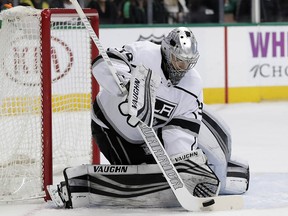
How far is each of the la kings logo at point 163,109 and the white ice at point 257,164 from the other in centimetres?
42

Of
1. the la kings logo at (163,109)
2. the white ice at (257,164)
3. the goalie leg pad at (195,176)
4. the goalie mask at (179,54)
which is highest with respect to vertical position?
the goalie mask at (179,54)

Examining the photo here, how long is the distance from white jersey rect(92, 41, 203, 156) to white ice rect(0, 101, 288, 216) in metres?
0.34

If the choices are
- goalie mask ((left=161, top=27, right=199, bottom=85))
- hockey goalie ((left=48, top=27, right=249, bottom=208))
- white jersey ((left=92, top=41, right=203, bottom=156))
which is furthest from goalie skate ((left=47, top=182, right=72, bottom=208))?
goalie mask ((left=161, top=27, right=199, bottom=85))

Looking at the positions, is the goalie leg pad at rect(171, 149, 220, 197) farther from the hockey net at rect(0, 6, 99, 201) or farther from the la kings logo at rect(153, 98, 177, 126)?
the hockey net at rect(0, 6, 99, 201)

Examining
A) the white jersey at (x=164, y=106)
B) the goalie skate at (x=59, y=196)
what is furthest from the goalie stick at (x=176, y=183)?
the goalie skate at (x=59, y=196)

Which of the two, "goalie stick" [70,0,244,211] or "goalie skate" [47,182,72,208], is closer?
"goalie stick" [70,0,244,211]

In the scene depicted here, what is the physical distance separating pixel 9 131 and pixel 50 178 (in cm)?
36

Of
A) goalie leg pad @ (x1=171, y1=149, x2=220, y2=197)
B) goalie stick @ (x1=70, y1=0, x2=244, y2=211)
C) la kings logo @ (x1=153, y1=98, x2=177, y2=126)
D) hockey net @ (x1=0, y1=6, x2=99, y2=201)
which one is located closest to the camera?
goalie stick @ (x1=70, y1=0, x2=244, y2=211)

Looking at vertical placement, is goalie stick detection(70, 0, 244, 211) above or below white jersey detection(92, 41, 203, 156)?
below

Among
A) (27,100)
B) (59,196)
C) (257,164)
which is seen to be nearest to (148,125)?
(59,196)

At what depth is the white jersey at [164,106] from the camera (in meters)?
4.26

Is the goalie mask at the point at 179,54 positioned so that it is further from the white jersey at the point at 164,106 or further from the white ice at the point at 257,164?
the white ice at the point at 257,164

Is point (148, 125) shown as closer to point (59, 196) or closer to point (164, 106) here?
point (164, 106)

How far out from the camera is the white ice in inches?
Result: 162
